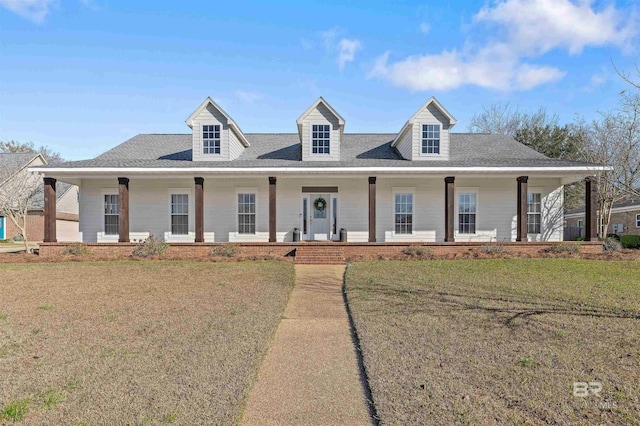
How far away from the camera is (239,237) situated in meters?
17.2

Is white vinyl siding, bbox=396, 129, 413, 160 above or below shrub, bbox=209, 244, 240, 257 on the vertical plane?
above

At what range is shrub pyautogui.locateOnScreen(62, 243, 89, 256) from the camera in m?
14.4

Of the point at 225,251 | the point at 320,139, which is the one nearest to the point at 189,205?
the point at 225,251

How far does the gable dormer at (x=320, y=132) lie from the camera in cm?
1638

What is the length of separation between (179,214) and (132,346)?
42.9 ft

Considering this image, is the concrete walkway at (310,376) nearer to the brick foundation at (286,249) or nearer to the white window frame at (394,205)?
the brick foundation at (286,249)

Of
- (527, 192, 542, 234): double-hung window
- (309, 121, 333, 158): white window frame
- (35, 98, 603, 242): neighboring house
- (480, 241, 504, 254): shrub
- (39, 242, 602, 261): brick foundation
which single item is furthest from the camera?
(527, 192, 542, 234): double-hung window

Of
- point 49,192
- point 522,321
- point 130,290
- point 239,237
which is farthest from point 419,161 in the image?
point 49,192

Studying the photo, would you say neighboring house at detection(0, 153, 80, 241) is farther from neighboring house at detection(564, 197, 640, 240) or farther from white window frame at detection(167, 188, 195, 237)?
neighboring house at detection(564, 197, 640, 240)

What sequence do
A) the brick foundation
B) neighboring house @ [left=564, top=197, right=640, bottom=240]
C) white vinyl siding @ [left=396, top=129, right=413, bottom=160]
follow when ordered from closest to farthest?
1. the brick foundation
2. white vinyl siding @ [left=396, top=129, right=413, bottom=160]
3. neighboring house @ [left=564, top=197, right=640, bottom=240]

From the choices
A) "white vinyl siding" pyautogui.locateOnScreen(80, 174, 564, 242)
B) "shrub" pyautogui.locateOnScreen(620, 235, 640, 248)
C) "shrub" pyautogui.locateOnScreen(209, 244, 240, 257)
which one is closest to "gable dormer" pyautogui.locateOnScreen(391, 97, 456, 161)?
"white vinyl siding" pyautogui.locateOnScreen(80, 174, 564, 242)

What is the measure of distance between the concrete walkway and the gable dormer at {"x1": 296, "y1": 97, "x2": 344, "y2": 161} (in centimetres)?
1037

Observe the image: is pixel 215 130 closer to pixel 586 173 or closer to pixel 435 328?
pixel 435 328

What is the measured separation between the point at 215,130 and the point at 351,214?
704cm
